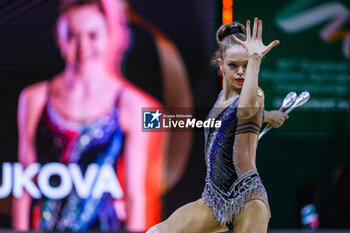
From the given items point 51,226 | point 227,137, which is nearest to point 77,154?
point 51,226

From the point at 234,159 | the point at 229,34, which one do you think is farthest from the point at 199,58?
the point at 234,159

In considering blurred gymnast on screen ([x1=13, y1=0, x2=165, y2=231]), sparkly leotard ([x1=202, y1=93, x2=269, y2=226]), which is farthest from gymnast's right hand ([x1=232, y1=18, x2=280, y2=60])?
blurred gymnast on screen ([x1=13, y1=0, x2=165, y2=231])

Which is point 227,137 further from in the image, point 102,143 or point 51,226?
point 51,226

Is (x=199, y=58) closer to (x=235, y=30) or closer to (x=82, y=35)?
(x=82, y=35)

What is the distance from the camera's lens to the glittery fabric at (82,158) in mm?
4867

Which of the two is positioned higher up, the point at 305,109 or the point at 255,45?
the point at 255,45

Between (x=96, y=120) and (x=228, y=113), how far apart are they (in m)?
2.26

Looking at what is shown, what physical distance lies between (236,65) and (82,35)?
235 cm

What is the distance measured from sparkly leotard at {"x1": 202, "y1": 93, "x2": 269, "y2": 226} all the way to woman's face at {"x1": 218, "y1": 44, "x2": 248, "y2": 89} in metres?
0.11

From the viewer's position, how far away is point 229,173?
2.80m

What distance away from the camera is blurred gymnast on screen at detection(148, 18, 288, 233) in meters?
2.69

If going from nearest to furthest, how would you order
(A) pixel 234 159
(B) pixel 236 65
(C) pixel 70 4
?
1. (A) pixel 234 159
2. (B) pixel 236 65
3. (C) pixel 70 4

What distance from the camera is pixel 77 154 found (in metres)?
4.88

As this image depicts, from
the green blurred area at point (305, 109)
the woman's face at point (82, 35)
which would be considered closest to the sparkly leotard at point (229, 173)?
the green blurred area at point (305, 109)
